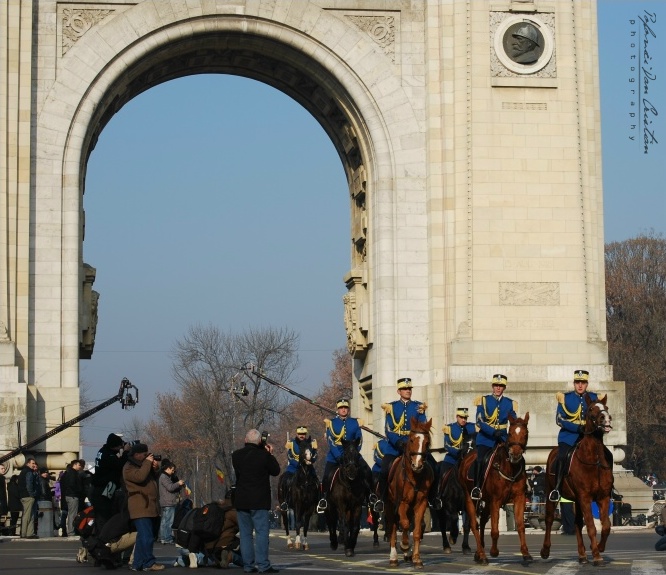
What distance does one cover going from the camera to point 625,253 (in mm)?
77000

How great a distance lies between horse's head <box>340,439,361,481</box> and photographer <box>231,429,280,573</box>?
267cm

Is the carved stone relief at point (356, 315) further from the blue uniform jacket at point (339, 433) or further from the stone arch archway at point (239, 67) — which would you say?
the blue uniform jacket at point (339, 433)

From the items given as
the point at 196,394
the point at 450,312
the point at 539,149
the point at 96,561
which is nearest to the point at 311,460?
the point at 96,561

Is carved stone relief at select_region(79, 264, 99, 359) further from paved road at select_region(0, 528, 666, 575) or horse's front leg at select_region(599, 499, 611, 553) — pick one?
horse's front leg at select_region(599, 499, 611, 553)

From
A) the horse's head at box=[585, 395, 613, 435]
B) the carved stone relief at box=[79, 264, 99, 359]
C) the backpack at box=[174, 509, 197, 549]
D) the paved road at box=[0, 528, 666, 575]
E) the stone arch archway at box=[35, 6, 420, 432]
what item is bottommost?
the paved road at box=[0, 528, 666, 575]

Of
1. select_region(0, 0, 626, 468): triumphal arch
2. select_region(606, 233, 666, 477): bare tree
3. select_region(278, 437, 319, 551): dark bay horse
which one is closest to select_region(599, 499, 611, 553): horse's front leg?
select_region(278, 437, 319, 551): dark bay horse

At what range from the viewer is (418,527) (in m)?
20.8

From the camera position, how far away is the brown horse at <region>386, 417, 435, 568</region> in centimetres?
2070

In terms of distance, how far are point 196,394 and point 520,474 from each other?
6239 cm

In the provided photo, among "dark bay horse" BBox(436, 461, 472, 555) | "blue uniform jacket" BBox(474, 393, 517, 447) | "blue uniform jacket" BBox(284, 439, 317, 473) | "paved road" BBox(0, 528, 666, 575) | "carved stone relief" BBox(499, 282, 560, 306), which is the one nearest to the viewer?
"paved road" BBox(0, 528, 666, 575)

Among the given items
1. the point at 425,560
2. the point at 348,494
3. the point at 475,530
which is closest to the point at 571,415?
the point at 475,530

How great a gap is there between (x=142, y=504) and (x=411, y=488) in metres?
3.66

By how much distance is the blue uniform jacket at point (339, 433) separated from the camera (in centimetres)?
2348

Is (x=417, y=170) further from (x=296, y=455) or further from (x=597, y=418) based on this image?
(x=597, y=418)
